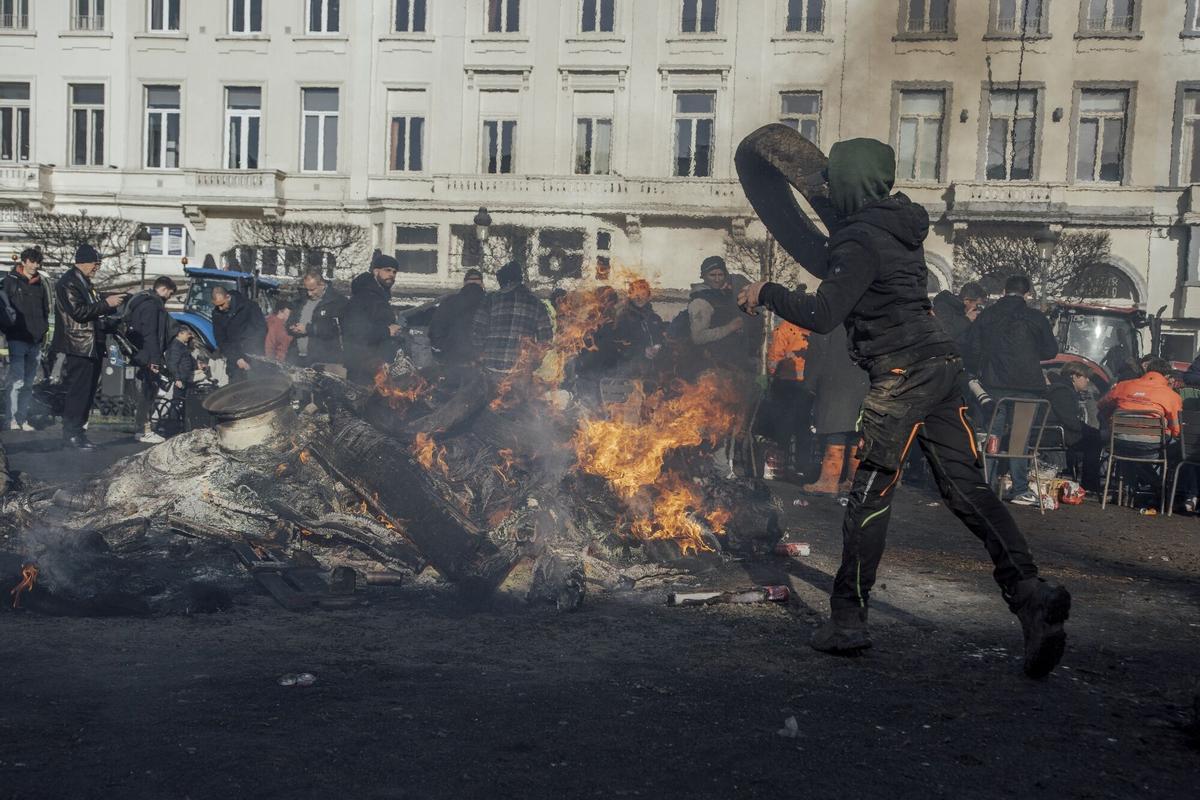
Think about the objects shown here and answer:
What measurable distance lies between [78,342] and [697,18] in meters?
21.9

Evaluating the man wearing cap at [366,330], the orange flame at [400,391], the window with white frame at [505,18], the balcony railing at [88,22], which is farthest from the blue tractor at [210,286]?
the balcony railing at [88,22]

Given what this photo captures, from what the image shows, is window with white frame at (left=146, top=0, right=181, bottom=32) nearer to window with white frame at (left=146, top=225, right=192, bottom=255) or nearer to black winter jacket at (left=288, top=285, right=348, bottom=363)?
window with white frame at (left=146, top=225, right=192, bottom=255)

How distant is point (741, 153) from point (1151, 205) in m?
28.2

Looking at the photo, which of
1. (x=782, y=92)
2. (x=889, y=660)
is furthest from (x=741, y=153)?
(x=782, y=92)

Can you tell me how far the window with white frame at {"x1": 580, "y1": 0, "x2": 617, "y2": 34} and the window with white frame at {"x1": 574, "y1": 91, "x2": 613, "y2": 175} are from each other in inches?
66.6

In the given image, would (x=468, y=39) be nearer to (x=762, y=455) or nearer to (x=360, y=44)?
(x=360, y=44)

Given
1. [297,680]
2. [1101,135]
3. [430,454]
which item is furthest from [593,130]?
[297,680]

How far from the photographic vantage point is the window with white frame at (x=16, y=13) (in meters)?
35.8

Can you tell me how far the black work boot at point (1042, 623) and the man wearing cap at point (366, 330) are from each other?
25.7 feet

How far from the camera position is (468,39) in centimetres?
3219

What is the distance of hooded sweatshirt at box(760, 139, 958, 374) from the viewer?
4.82m

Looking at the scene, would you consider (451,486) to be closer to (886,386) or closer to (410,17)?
(886,386)

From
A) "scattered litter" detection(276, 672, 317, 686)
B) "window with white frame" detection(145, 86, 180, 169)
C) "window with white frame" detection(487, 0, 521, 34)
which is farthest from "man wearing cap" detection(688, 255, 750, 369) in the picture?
"window with white frame" detection(145, 86, 180, 169)

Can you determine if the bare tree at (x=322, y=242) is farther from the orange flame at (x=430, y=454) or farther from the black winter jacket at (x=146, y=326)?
the orange flame at (x=430, y=454)
